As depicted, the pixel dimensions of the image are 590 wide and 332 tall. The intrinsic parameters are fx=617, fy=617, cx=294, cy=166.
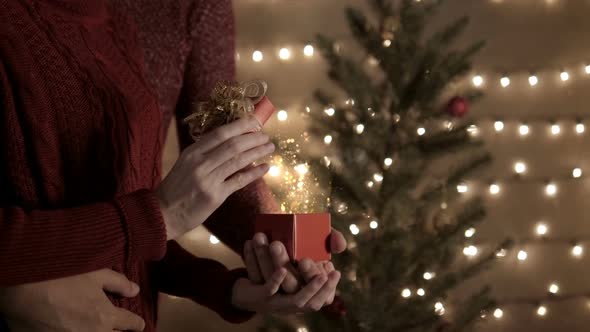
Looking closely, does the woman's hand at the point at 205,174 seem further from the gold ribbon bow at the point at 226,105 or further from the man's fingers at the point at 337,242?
the man's fingers at the point at 337,242

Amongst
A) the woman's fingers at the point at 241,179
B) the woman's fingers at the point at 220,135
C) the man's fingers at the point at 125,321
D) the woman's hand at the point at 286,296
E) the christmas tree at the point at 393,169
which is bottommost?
the man's fingers at the point at 125,321

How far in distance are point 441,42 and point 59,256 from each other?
1.63 metres

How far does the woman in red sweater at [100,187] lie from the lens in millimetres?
702

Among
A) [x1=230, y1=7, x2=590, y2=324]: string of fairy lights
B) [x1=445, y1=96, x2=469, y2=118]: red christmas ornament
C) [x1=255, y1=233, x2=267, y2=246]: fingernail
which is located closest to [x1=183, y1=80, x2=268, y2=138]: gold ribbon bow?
[x1=255, y1=233, x2=267, y2=246]: fingernail

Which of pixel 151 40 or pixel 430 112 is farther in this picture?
pixel 430 112

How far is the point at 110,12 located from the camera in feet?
3.10

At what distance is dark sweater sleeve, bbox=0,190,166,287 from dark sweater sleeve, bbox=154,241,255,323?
0.22m

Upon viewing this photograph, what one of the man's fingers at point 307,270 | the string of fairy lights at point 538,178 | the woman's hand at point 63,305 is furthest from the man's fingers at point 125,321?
the string of fairy lights at point 538,178

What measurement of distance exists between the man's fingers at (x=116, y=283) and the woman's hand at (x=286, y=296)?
0.57ft

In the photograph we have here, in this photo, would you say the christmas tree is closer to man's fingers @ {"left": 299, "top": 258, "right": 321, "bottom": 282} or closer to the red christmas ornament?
the red christmas ornament

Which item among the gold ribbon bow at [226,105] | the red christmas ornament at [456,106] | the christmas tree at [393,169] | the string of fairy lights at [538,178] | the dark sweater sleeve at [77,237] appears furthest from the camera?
the string of fairy lights at [538,178]

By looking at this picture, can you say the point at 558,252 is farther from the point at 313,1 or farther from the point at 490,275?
the point at 313,1

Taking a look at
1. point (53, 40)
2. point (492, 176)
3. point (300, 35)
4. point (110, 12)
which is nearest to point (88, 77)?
point (53, 40)

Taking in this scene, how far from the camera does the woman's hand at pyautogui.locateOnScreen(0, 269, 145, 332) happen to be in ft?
2.30
